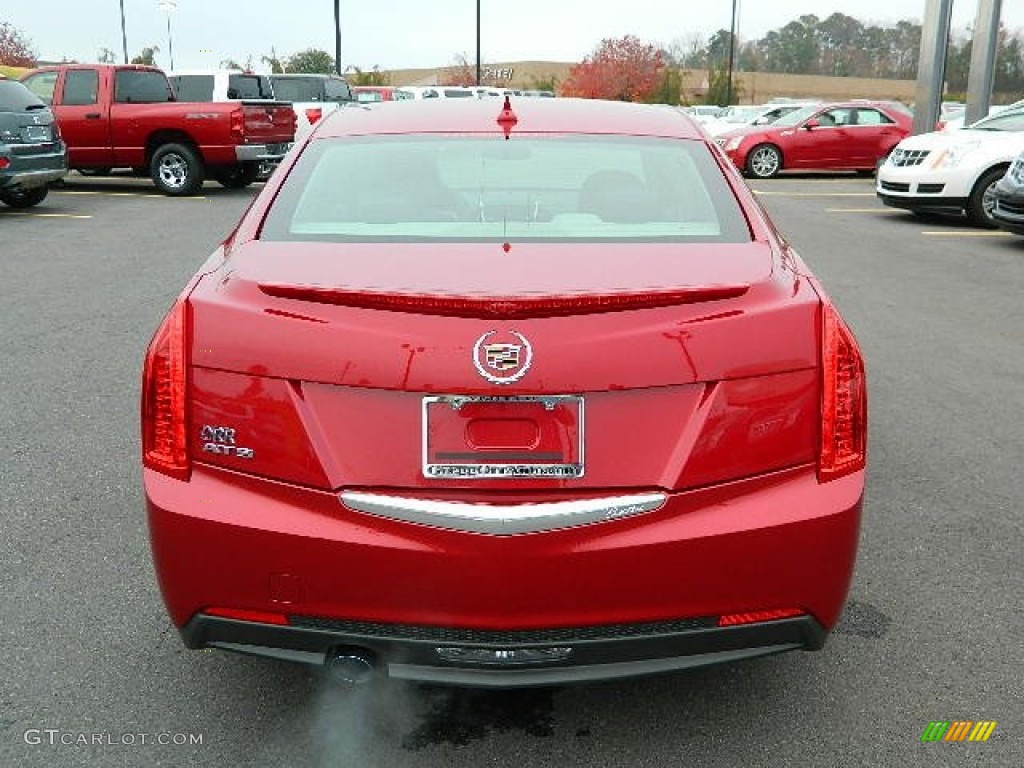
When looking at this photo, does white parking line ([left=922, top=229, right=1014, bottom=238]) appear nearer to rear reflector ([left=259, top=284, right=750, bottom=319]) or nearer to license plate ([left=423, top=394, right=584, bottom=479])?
rear reflector ([left=259, top=284, right=750, bottom=319])

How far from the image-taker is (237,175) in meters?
18.9

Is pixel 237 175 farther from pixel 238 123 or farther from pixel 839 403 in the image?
pixel 839 403

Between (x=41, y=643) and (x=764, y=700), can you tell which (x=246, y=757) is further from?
(x=764, y=700)

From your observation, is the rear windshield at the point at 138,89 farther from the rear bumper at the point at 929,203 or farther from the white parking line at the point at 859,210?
the rear bumper at the point at 929,203

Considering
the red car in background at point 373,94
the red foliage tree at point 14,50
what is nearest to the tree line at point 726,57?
the red foliage tree at point 14,50

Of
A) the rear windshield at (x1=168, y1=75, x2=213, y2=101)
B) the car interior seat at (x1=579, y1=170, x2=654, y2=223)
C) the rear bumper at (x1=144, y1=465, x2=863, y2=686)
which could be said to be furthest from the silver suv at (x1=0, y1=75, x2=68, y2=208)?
the rear bumper at (x1=144, y1=465, x2=863, y2=686)

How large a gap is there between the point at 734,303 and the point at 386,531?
93cm

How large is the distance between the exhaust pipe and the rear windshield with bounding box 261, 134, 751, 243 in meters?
1.05

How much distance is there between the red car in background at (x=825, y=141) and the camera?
73.6 feet

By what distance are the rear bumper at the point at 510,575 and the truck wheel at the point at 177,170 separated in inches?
631

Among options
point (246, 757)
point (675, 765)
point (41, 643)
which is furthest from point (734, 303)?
point (41, 643)

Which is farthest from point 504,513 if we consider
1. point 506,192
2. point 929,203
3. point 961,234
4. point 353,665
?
point 929,203

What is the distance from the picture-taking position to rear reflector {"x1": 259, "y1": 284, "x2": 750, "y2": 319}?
2.40 m

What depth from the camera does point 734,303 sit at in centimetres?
251
